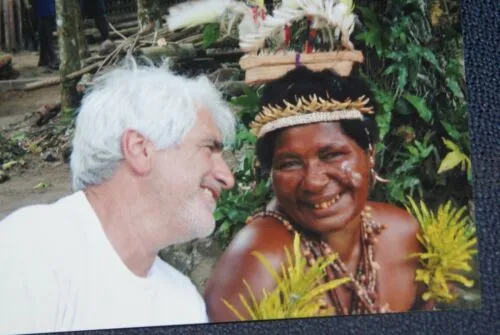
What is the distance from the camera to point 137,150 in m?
1.58

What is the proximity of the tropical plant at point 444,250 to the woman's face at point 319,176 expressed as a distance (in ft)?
0.49

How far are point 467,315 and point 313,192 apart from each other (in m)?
0.47

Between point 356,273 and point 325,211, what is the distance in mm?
157

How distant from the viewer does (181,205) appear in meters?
1.60

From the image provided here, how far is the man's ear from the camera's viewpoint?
1.58 metres

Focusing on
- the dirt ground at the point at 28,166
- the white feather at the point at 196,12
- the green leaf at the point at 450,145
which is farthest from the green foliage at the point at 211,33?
the green leaf at the point at 450,145

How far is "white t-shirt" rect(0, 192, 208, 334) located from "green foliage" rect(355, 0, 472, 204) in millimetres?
531

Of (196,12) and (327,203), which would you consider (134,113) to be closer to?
(196,12)

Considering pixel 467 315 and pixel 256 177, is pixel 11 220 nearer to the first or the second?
pixel 256 177

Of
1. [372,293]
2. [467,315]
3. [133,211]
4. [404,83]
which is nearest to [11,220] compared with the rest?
[133,211]

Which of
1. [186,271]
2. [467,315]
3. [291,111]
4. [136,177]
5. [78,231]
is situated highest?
[291,111]

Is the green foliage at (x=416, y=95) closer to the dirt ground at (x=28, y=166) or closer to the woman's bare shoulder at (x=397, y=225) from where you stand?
the woman's bare shoulder at (x=397, y=225)

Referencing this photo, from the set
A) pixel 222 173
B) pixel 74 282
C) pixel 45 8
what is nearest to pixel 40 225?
pixel 74 282

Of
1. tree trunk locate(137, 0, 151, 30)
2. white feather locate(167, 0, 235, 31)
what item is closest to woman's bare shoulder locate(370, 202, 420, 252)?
white feather locate(167, 0, 235, 31)
